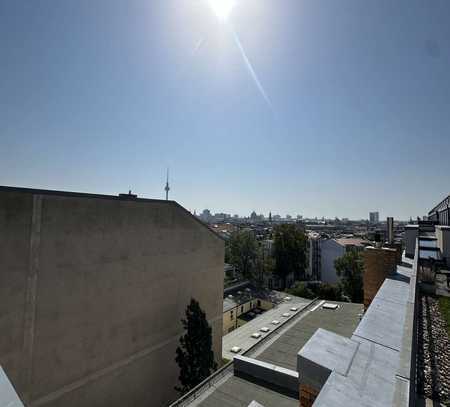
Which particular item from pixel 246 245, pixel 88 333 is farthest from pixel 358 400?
pixel 246 245

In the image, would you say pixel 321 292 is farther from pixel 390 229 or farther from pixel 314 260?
pixel 314 260

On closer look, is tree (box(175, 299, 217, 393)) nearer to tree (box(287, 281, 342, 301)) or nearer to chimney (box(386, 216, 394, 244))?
chimney (box(386, 216, 394, 244))

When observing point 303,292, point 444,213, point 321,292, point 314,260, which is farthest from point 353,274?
point 314,260

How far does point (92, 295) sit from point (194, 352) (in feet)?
17.2

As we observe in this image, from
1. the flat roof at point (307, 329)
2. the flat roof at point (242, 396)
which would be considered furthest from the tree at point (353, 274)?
the flat roof at point (242, 396)

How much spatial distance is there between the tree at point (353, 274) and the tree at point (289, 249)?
23.6 ft

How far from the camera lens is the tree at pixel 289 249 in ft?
117

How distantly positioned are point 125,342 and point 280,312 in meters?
14.7

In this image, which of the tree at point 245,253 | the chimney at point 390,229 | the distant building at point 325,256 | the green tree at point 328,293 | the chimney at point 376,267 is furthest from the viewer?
the distant building at point 325,256

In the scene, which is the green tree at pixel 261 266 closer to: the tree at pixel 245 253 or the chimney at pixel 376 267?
the tree at pixel 245 253

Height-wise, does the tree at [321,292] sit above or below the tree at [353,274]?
below

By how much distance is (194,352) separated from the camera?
11.2 m

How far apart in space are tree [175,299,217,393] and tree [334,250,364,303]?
821 inches

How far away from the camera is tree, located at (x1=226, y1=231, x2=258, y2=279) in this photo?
3344 centimetres
